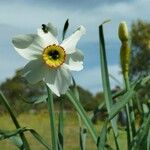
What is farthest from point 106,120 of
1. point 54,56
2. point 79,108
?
point 54,56

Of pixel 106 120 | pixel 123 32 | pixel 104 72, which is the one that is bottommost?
pixel 106 120

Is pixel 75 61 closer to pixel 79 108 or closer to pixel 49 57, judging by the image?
pixel 49 57

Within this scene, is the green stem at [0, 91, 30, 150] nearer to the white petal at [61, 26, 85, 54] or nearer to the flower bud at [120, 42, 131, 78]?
the white petal at [61, 26, 85, 54]

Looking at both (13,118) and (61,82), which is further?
(13,118)

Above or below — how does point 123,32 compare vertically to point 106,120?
above

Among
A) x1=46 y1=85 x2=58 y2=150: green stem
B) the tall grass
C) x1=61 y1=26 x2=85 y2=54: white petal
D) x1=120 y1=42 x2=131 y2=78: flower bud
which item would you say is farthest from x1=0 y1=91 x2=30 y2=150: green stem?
x1=120 y1=42 x2=131 y2=78: flower bud

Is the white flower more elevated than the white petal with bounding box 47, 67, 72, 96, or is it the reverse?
the white flower

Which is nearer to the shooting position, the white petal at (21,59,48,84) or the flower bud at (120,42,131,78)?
the white petal at (21,59,48,84)

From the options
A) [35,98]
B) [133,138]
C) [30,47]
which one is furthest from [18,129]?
[133,138]
